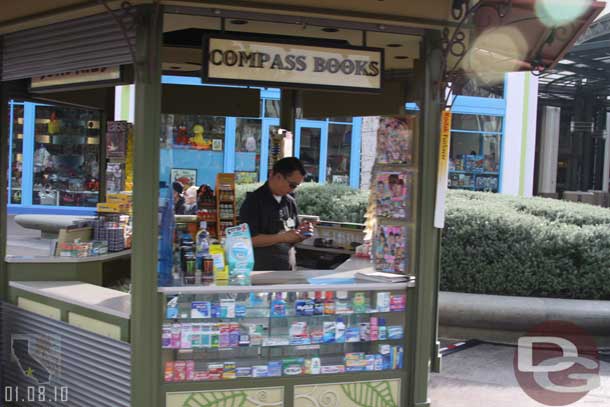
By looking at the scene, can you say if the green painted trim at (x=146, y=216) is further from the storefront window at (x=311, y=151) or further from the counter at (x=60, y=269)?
the storefront window at (x=311, y=151)

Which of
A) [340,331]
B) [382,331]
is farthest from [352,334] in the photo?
[382,331]

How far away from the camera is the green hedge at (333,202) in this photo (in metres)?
9.38

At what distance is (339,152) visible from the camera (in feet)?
53.9

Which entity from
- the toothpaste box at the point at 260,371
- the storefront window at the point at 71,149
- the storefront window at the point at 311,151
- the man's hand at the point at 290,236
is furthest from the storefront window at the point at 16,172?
the toothpaste box at the point at 260,371

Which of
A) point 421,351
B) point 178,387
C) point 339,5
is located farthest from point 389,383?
point 339,5

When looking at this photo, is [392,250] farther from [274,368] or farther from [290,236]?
[274,368]

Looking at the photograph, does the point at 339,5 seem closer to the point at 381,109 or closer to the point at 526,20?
the point at 526,20

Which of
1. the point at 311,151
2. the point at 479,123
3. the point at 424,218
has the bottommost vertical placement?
the point at 424,218

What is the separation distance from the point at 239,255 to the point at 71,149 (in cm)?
472

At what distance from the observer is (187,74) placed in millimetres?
6961

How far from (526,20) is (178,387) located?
124 inches

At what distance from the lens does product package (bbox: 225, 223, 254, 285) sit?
4.08 m

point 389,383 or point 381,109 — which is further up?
point 381,109

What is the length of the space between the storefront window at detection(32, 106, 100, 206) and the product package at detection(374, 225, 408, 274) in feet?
11.2
